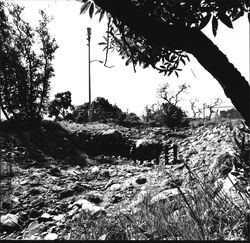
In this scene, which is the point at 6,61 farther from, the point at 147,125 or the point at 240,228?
the point at 240,228

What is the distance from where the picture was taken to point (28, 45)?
17.5m

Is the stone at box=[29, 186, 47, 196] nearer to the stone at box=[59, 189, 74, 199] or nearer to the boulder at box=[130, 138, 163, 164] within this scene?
the stone at box=[59, 189, 74, 199]

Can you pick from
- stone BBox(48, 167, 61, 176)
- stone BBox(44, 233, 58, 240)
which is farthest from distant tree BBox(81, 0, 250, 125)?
stone BBox(48, 167, 61, 176)

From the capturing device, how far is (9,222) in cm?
504

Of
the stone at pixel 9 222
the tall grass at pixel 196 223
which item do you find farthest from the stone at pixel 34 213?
the tall grass at pixel 196 223

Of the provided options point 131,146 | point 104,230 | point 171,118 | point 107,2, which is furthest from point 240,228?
point 171,118

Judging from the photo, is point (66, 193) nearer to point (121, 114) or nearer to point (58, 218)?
point (58, 218)

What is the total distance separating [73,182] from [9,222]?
9.14ft

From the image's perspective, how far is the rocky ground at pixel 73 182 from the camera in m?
4.59

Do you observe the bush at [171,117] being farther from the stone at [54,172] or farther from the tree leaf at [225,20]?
the tree leaf at [225,20]

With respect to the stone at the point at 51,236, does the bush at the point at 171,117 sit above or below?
above

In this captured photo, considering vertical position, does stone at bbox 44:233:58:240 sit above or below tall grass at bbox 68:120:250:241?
below

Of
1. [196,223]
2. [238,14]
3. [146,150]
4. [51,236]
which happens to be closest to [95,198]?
[51,236]

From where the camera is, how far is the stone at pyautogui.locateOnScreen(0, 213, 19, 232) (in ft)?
16.1
